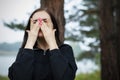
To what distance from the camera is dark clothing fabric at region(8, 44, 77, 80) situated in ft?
7.70

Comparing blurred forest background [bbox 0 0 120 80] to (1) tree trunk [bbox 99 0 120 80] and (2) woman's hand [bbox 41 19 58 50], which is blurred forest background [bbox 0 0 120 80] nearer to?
(1) tree trunk [bbox 99 0 120 80]

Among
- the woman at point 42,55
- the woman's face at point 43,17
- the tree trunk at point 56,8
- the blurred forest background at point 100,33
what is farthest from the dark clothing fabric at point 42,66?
the blurred forest background at point 100,33

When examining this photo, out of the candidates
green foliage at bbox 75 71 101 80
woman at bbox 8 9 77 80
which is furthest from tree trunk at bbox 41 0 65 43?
green foliage at bbox 75 71 101 80

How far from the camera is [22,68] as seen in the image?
2350mm

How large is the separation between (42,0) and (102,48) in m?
4.77

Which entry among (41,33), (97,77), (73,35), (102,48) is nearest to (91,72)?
(97,77)

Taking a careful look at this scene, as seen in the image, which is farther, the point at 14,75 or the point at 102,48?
the point at 102,48

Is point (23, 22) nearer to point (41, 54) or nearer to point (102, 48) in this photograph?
point (102, 48)

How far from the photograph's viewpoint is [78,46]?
11.8 metres

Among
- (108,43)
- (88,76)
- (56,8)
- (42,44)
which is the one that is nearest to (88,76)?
(88,76)

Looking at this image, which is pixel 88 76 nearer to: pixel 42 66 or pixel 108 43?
pixel 108 43

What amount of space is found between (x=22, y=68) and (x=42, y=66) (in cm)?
14

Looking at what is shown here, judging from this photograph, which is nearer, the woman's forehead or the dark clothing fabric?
the dark clothing fabric

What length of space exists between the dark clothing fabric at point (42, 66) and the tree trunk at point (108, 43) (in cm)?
625
